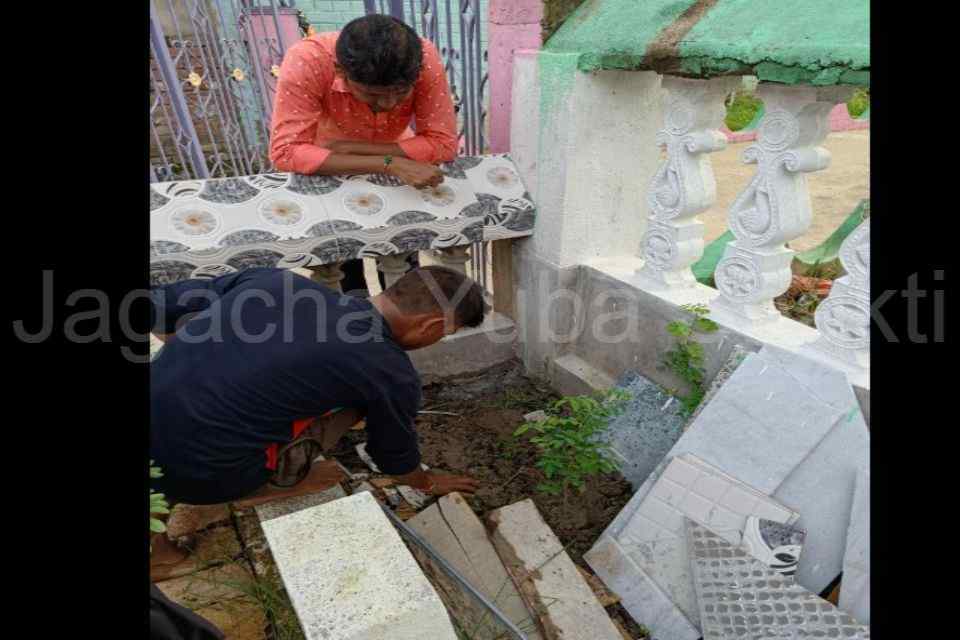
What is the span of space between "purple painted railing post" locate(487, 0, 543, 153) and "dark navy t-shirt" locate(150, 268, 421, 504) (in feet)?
5.11

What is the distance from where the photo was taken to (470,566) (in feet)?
7.23

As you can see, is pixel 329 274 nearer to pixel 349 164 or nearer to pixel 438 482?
pixel 349 164

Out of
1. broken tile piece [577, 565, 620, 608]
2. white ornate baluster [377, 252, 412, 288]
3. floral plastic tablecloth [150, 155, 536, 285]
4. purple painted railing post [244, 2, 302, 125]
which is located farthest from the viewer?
purple painted railing post [244, 2, 302, 125]

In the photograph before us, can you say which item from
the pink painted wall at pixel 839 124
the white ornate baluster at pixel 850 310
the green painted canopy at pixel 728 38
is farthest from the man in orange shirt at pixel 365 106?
the pink painted wall at pixel 839 124

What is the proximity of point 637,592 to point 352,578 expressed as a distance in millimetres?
1277

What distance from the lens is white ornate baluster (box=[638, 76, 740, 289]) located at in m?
2.37

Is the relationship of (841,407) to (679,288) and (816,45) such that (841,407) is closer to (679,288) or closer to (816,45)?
(679,288)

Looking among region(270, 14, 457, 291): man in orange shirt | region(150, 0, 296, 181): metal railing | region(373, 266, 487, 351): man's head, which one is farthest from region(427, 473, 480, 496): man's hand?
region(150, 0, 296, 181): metal railing

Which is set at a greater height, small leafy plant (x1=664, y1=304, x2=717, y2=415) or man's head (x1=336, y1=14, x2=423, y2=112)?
man's head (x1=336, y1=14, x2=423, y2=112)

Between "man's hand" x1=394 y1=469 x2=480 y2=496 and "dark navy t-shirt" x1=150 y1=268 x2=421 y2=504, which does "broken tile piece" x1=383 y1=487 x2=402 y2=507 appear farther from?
"dark navy t-shirt" x1=150 y1=268 x2=421 y2=504

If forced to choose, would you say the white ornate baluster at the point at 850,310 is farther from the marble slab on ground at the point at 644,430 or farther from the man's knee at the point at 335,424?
the man's knee at the point at 335,424

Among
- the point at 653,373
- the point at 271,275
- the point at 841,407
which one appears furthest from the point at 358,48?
the point at 841,407

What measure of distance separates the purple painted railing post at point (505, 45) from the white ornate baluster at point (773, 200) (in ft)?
4.00

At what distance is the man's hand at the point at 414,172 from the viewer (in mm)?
2791
